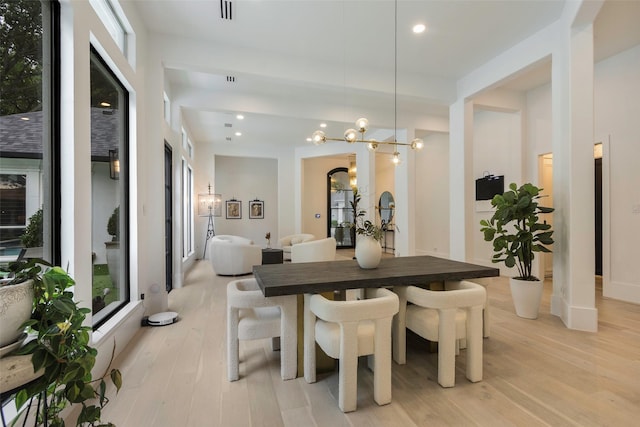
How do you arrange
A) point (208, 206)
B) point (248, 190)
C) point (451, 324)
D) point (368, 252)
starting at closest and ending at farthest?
point (451, 324), point (368, 252), point (208, 206), point (248, 190)

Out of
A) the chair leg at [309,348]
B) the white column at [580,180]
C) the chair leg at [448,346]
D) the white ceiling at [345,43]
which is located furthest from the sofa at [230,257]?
the white column at [580,180]

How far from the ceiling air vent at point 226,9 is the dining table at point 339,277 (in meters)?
2.79

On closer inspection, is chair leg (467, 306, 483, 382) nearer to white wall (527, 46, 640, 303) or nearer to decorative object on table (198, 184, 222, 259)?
white wall (527, 46, 640, 303)

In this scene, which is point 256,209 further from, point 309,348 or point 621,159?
point 621,159

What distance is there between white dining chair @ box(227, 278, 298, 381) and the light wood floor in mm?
136

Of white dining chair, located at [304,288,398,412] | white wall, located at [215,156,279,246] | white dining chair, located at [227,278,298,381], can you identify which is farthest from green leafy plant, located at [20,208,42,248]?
white wall, located at [215,156,279,246]

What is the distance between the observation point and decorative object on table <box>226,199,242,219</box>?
9453mm

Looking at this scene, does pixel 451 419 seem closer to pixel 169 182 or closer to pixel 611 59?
pixel 169 182

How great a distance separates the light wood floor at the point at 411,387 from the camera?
1868 mm

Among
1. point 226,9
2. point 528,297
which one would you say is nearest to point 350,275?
point 528,297

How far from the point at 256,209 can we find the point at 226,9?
6879mm

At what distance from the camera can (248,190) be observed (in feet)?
31.9

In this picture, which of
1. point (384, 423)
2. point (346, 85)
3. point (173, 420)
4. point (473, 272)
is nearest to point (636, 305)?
point (473, 272)

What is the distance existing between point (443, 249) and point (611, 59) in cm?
482
